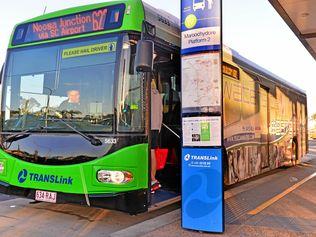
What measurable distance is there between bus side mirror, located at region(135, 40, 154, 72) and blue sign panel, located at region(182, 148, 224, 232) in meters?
1.38

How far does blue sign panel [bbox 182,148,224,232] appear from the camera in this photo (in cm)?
555

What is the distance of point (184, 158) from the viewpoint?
229 inches

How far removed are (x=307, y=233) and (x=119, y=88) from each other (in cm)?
344

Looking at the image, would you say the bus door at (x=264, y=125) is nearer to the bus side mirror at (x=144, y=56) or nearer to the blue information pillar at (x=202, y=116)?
the blue information pillar at (x=202, y=116)

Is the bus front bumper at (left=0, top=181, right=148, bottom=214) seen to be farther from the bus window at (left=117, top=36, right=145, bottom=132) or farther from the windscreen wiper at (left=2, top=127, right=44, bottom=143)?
the windscreen wiper at (left=2, top=127, right=44, bottom=143)

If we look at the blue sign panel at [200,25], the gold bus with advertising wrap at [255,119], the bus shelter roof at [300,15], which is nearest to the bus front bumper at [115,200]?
the blue sign panel at [200,25]

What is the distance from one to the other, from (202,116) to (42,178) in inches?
102

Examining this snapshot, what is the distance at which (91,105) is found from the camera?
18.9 ft

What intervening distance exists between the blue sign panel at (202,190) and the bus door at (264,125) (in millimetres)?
5153

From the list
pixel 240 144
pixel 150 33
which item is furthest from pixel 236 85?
pixel 150 33

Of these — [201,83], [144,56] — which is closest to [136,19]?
[144,56]

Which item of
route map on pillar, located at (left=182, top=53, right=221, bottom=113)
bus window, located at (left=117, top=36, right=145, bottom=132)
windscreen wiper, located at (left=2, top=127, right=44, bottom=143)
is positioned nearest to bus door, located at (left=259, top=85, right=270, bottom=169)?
route map on pillar, located at (left=182, top=53, right=221, bottom=113)

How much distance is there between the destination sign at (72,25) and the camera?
5.89 metres

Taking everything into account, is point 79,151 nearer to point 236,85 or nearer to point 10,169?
point 10,169
